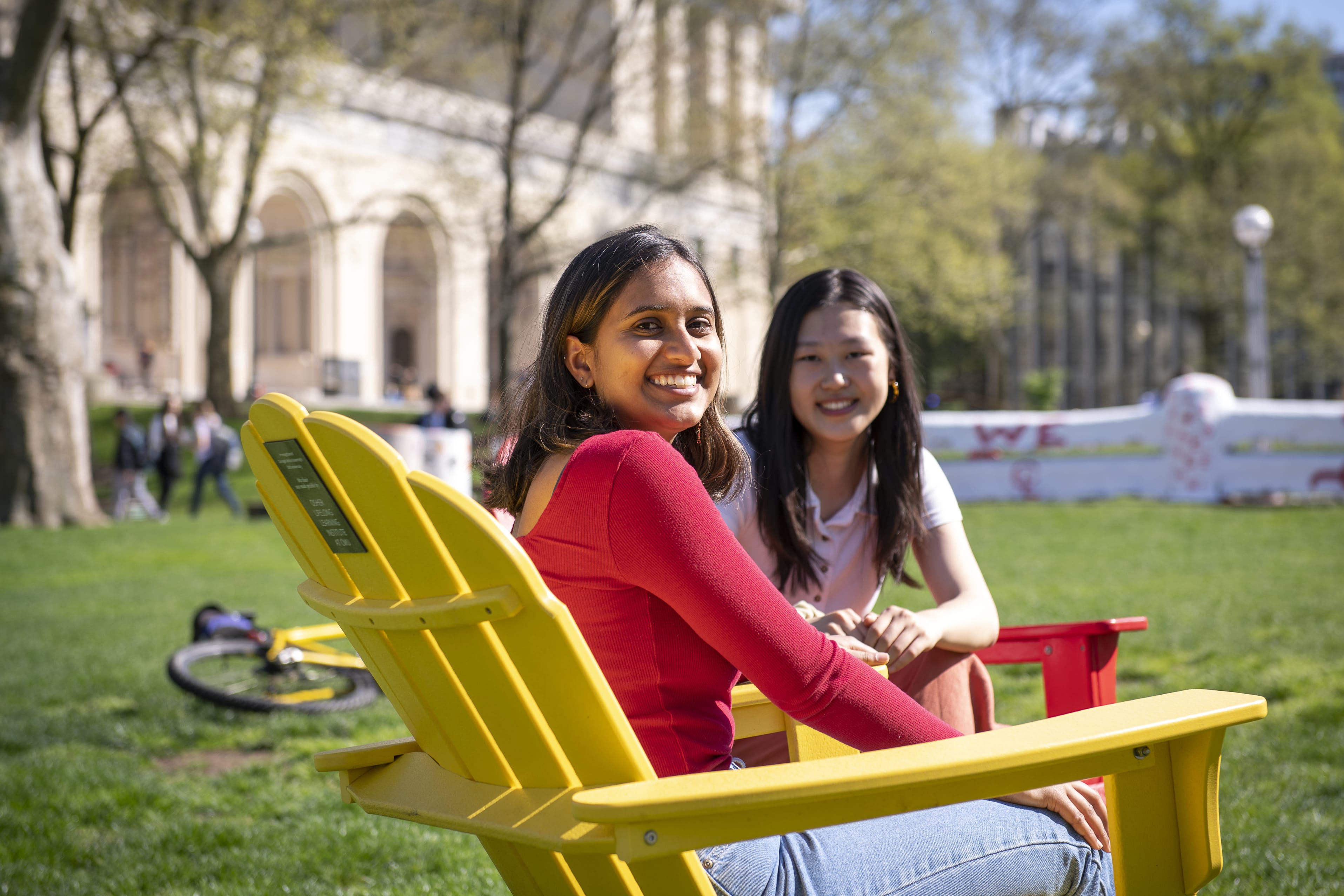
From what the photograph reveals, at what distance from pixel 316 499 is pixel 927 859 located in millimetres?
992

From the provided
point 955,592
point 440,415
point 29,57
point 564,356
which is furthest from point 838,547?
point 29,57

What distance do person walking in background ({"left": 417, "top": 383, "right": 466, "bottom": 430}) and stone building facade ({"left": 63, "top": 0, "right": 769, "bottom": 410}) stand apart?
8.33 metres

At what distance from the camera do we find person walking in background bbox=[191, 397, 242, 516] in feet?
58.5

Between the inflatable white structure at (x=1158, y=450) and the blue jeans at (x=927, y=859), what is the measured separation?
1580cm

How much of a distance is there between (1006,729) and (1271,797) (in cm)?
294

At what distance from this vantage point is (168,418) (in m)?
18.8

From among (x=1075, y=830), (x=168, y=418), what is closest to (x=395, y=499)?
(x=1075, y=830)

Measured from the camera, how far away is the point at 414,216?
3666cm

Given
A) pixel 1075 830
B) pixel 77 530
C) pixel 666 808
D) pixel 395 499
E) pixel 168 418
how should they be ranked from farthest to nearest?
pixel 168 418 < pixel 77 530 < pixel 1075 830 < pixel 395 499 < pixel 666 808

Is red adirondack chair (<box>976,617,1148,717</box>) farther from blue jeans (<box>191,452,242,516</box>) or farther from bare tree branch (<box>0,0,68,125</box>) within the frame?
blue jeans (<box>191,452,242,516</box>)

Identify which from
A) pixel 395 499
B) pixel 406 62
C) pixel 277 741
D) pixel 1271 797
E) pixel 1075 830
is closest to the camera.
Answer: pixel 395 499

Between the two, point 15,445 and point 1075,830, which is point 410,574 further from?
point 15,445

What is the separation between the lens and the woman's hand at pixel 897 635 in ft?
7.43

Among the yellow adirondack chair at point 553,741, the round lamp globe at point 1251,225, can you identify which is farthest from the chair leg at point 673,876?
the round lamp globe at point 1251,225
